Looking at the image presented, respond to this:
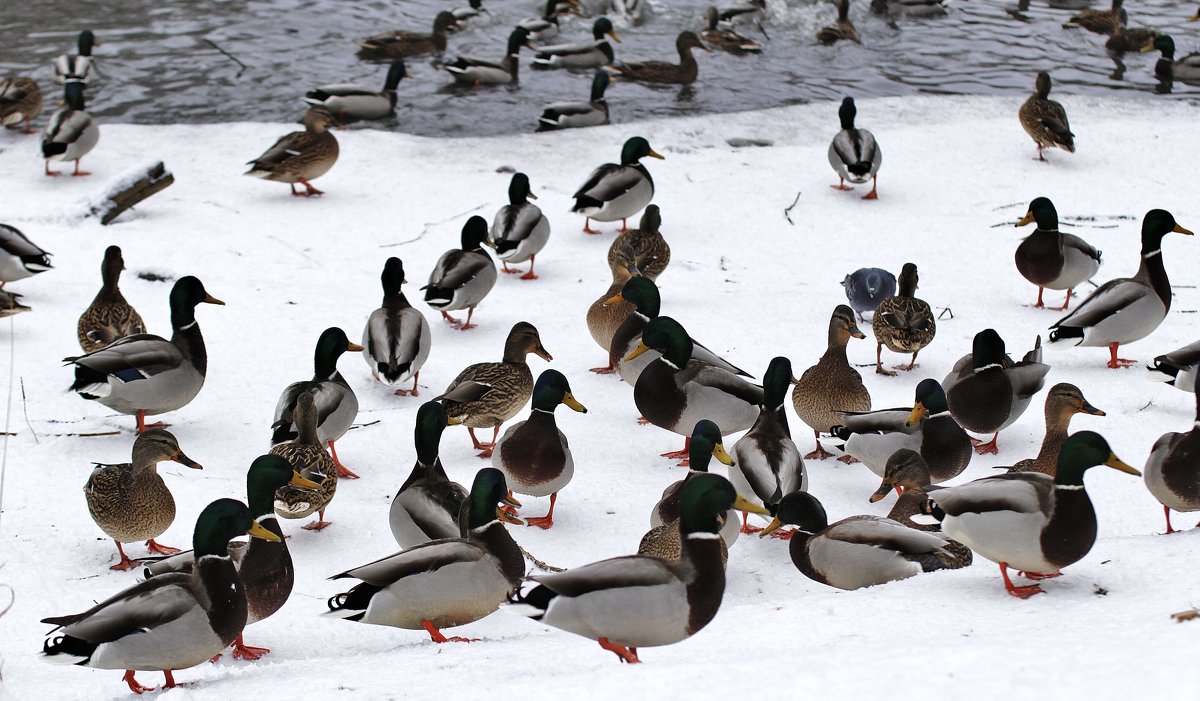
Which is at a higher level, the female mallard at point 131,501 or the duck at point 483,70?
the female mallard at point 131,501

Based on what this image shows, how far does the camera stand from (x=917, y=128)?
35.6ft

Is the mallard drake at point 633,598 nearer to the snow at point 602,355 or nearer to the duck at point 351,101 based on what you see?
the snow at point 602,355

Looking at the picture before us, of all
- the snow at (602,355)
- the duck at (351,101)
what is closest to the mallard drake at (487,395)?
the snow at (602,355)

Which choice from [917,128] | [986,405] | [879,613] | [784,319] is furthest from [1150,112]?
[879,613]

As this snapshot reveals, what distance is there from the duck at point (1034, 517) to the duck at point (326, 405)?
8.97 ft

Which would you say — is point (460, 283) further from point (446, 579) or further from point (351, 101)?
point (351, 101)

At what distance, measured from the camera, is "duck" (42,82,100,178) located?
31.2 feet

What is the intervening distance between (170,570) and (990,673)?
2.76 metres

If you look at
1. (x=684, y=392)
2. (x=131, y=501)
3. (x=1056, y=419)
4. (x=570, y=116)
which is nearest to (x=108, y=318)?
(x=131, y=501)

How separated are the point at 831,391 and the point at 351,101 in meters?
7.31

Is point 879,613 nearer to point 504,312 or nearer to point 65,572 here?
point 65,572

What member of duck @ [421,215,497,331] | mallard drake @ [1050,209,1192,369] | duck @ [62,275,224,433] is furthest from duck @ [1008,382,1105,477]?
duck @ [62,275,224,433]

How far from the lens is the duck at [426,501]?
15.7 feet

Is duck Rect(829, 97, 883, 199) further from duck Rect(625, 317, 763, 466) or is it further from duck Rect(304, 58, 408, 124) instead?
duck Rect(304, 58, 408, 124)
